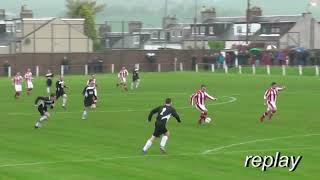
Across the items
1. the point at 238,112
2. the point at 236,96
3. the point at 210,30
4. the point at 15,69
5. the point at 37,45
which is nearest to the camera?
the point at 238,112

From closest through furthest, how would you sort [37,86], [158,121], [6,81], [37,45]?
[158,121]
[37,86]
[6,81]
[37,45]

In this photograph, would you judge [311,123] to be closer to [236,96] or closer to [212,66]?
[236,96]

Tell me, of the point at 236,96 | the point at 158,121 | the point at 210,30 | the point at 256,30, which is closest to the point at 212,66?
the point at 236,96

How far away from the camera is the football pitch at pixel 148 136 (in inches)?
1015

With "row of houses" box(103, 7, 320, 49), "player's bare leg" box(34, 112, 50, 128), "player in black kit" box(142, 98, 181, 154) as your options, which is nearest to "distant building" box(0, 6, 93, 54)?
"row of houses" box(103, 7, 320, 49)

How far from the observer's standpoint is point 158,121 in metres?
29.2

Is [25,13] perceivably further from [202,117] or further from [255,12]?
[202,117]

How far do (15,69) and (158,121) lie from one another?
64.5m

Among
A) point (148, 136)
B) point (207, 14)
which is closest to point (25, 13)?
point (207, 14)

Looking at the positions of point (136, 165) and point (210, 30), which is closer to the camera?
point (136, 165)

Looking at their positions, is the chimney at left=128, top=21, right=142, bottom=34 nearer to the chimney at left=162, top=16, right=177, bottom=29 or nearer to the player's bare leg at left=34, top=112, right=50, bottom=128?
the chimney at left=162, top=16, right=177, bottom=29

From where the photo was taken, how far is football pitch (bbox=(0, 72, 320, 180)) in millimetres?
25781

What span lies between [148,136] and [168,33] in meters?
118

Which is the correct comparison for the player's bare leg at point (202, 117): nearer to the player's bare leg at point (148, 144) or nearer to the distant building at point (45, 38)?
the player's bare leg at point (148, 144)
